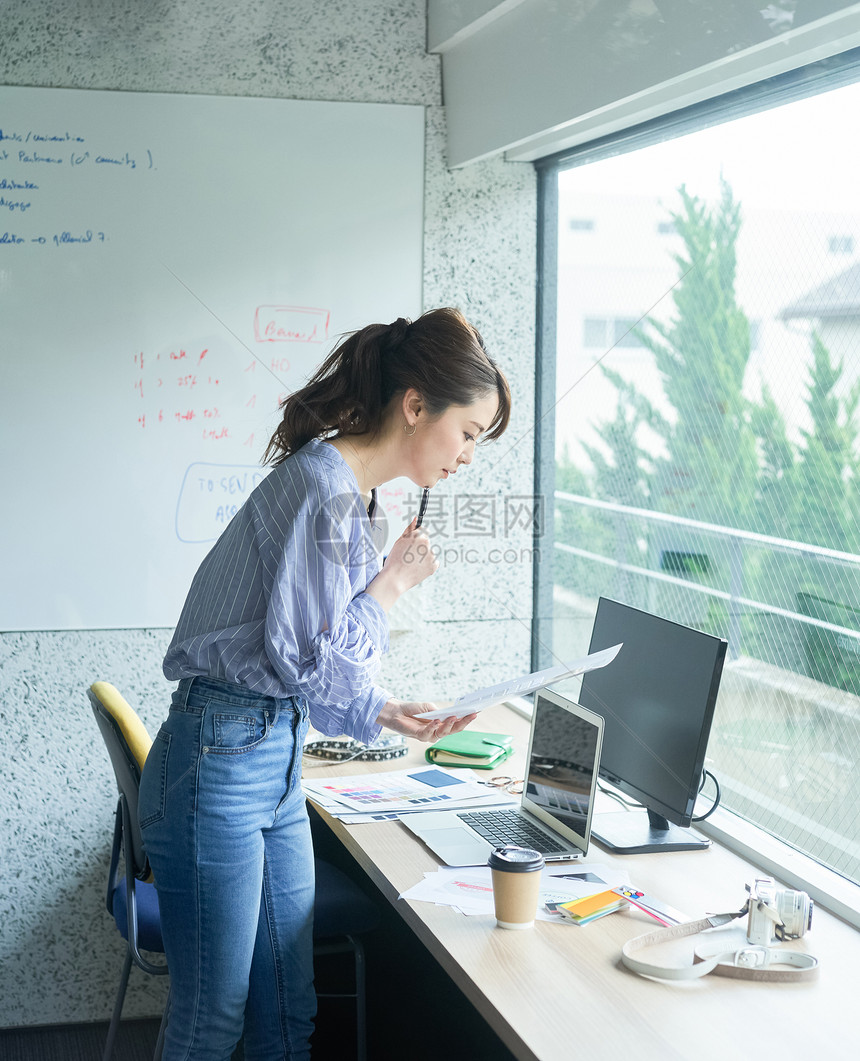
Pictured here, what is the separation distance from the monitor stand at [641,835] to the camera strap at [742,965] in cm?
35

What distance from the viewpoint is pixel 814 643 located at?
5.64ft

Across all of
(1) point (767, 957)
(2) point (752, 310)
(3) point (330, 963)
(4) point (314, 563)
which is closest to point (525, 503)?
(2) point (752, 310)

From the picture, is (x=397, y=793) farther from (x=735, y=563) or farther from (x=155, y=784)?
(x=735, y=563)

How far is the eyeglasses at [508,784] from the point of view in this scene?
1943 mm

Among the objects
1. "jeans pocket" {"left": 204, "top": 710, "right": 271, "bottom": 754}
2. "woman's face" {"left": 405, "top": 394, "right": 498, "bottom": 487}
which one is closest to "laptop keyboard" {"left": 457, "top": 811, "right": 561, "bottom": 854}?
"jeans pocket" {"left": 204, "top": 710, "right": 271, "bottom": 754}

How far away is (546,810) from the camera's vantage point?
1736 millimetres

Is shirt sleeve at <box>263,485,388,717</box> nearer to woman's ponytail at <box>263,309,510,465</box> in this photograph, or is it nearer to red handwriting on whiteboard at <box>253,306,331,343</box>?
woman's ponytail at <box>263,309,510,465</box>

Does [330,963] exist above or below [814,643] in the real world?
below

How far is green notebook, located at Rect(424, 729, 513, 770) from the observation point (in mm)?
2111

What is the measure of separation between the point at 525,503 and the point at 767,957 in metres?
1.51

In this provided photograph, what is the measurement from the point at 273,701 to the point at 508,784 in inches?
28.2

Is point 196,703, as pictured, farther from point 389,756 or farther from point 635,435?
point 635,435

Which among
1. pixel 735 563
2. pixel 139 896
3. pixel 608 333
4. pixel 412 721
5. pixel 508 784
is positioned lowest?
pixel 139 896

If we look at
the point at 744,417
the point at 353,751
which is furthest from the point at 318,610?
the point at 744,417
